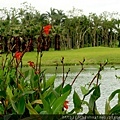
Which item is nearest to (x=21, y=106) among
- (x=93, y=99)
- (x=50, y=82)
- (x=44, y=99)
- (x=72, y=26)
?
(x=44, y=99)

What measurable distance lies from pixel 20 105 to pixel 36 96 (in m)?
0.34

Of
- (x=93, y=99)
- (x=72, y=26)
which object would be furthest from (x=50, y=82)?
(x=72, y=26)

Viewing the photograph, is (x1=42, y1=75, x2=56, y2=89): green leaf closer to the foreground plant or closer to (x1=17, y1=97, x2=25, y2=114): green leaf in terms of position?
the foreground plant

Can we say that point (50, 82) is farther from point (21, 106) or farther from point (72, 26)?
point (72, 26)

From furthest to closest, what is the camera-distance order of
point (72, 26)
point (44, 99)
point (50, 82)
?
point (72, 26) → point (50, 82) → point (44, 99)

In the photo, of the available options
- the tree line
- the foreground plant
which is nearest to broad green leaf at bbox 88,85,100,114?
the foreground plant

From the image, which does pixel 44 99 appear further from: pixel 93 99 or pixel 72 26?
pixel 72 26

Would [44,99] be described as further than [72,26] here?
No

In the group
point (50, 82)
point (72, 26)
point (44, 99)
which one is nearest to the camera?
point (44, 99)

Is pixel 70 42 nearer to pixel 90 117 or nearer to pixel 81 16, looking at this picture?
pixel 81 16

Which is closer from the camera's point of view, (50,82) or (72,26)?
(50,82)

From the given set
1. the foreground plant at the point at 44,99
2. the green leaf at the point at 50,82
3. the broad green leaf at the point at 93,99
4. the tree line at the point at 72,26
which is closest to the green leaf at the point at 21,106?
the foreground plant at the point at 44,99

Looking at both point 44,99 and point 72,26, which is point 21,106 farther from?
point 72,26

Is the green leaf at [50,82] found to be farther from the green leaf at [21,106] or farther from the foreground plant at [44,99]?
the green leaf at [21,106]
